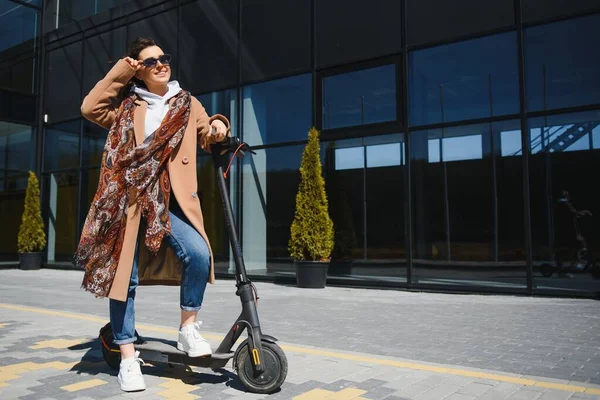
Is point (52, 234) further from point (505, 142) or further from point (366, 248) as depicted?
point (505, 142)

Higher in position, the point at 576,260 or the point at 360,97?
the point at 360,97

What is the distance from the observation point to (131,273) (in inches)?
113

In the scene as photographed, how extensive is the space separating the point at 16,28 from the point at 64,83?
2470 mm

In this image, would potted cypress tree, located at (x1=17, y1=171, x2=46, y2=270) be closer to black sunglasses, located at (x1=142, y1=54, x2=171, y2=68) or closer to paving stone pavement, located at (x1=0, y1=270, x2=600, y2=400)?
paving stone pavement, located at (x1=0, y1=270, x2=600, y2=400)

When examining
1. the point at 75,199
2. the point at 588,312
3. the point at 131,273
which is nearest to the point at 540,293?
the point at 588,312

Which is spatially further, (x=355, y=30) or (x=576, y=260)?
(x=355, y=30)

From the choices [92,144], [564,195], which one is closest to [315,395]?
[564,195]

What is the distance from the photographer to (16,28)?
51.8 ft

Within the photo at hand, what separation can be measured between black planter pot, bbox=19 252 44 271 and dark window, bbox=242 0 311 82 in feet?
28.2

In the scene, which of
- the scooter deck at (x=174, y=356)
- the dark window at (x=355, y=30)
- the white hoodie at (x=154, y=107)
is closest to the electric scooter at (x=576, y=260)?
the dark window at (x=355, y=30)

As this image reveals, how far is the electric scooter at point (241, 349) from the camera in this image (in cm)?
272

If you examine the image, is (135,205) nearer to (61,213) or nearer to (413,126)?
(413,126)

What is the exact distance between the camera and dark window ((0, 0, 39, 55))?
15492mm

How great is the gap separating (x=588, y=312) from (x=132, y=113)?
568 centimetres
